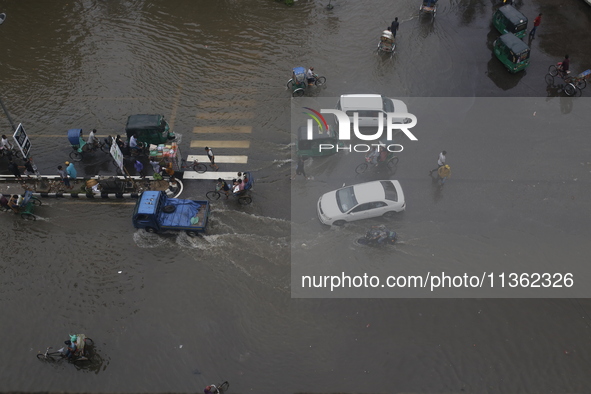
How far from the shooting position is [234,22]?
109ft

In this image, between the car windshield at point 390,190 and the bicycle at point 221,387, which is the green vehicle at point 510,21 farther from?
the bicycle at point 221,387

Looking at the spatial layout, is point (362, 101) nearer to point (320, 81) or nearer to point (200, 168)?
point (320, 81)

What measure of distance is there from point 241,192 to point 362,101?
335 inches

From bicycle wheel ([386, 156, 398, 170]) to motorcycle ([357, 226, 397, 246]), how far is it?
439cm

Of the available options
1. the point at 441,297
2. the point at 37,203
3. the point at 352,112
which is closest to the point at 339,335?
the point at 441,297

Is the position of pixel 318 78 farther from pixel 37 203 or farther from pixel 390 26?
pixel 37 203

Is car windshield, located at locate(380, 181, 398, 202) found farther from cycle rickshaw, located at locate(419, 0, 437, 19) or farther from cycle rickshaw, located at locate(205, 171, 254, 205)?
cycle rickshaw, located at locate(419, 0, 437, 19)

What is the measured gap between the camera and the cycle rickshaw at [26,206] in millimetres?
21734

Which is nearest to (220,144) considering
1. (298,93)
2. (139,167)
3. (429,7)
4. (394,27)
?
(139,167)

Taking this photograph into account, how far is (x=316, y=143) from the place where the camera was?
24031 millimetres

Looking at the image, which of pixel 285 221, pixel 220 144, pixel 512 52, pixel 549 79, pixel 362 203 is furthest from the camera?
pixel 549 79

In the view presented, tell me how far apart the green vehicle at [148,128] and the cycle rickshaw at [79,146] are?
1.60m

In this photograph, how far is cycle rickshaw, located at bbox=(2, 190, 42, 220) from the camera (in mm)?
21734

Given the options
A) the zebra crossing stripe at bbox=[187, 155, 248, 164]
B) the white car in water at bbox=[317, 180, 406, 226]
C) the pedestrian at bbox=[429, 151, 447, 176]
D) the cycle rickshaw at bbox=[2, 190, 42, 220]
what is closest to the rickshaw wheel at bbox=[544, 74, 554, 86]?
the pedestrian at bbox=[429, 151, 447, 176]
